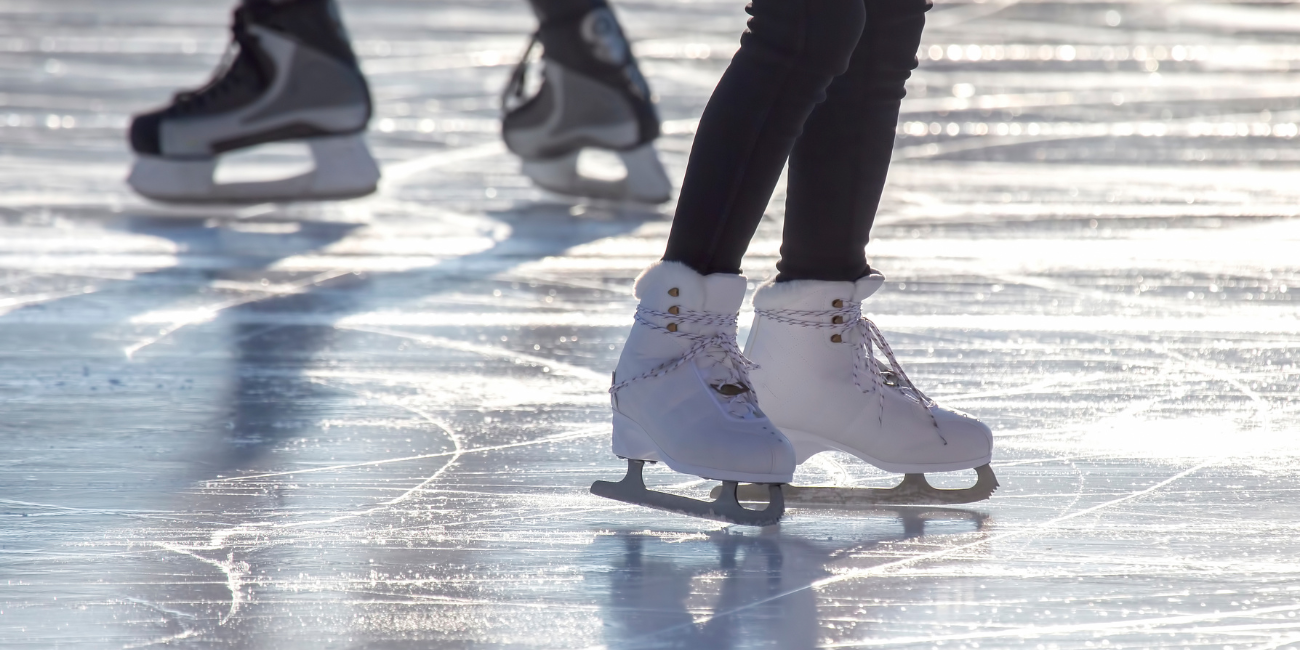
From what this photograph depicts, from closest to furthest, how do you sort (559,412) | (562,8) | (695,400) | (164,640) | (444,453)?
(164,640) < (695,400) < (444,453) < (559,412) < (562,8)

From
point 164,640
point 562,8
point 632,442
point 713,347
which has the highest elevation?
point 562,8

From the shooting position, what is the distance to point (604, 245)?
336cm

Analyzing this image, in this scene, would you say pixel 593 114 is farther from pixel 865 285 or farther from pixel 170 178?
pixel 865 285

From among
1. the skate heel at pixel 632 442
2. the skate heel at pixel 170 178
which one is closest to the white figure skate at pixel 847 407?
the skate heel at pixel 632 442

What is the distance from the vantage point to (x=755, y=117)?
61.3 inches

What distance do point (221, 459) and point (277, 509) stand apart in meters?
0.23

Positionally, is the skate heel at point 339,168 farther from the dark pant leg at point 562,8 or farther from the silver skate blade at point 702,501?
the silver skate blade at point 702,501

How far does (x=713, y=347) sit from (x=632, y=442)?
0.13 meters

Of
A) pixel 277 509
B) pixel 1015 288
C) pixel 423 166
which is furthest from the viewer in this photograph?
pixel 423 166

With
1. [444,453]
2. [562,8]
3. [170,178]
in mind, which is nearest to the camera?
[444,453]

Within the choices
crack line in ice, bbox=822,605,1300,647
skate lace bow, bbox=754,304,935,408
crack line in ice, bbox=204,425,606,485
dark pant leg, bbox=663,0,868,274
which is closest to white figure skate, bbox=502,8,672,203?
crack line in ice, bbox=204,425,606,485

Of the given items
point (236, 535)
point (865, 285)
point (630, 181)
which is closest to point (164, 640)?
point (236, 535)

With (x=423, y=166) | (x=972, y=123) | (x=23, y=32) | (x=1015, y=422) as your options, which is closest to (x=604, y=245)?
(x=423, y=166)

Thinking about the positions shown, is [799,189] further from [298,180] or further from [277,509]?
[298,180]
